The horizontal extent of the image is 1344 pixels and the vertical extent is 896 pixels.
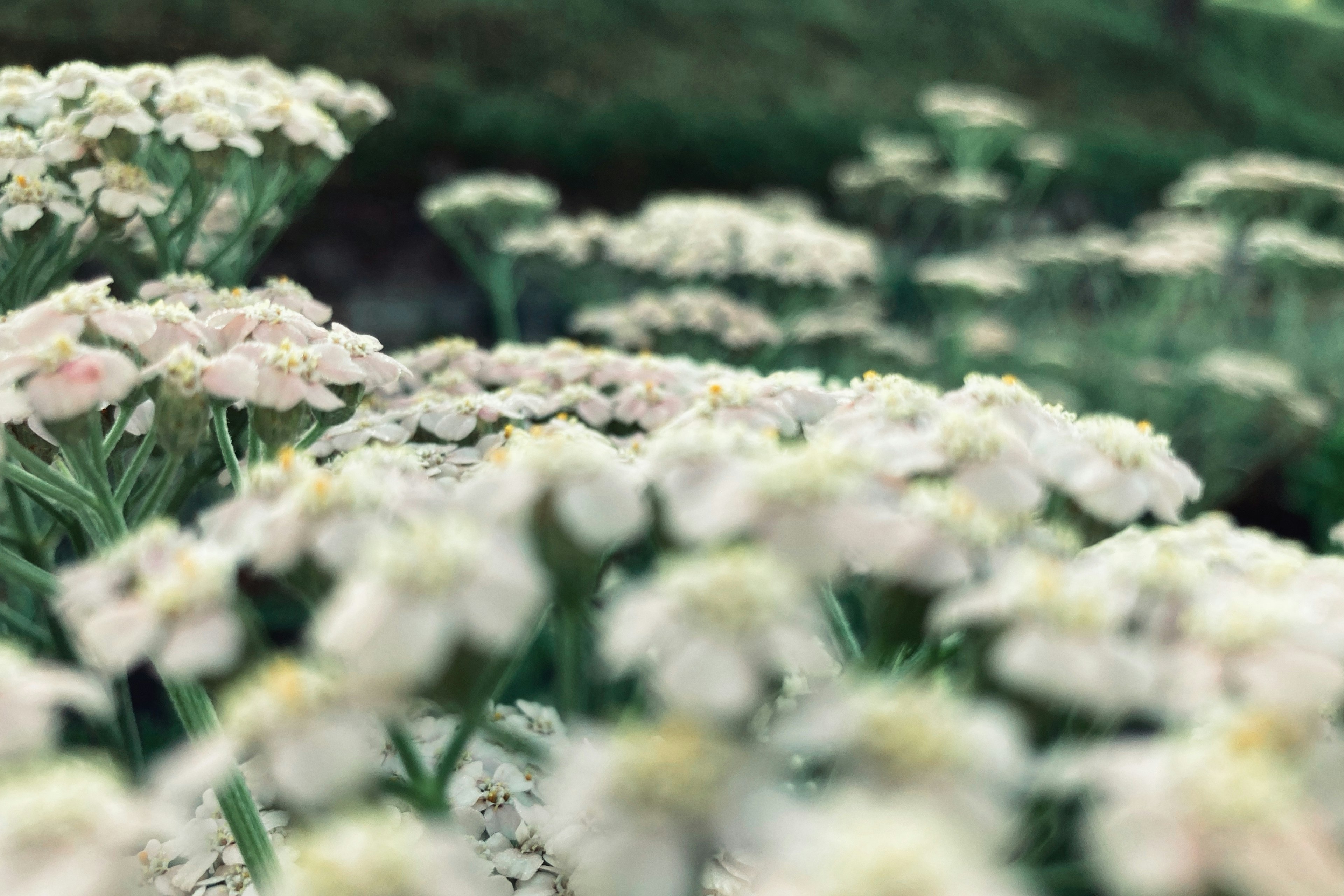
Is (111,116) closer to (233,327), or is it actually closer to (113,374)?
(233,327)

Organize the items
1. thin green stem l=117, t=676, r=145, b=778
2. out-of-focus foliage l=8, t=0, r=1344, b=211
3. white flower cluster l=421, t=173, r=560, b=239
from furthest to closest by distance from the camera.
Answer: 1. out-of-focus foliage l=8, t=0, r=1344, b=211
2. white flower cluster l=421, t=173, r=560, b=239
3. thin green stem l=117, t=676, r=145, b=778

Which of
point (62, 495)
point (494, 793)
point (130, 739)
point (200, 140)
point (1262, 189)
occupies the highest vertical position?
point (200, 140)

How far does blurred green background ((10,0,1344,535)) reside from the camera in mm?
5770

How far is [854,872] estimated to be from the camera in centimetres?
67

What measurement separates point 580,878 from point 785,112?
769 centimetres

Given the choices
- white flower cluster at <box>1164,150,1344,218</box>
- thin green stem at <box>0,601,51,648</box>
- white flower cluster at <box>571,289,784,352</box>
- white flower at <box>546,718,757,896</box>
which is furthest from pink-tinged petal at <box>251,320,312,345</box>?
white flower cluster at <box>1164,150,1344,218</box>

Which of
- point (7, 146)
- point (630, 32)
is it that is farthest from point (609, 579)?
point (630, 32)

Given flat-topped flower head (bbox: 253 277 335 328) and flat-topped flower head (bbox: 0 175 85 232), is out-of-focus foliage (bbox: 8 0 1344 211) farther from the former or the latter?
flat-topped flower head (bbox: 253 277 335 328)

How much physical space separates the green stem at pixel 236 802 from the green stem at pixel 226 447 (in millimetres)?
318

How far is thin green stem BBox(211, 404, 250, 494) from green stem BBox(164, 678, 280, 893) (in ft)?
1.04

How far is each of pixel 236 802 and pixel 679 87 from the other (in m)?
7.27

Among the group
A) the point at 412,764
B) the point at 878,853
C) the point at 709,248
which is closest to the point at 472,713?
the point at 412,764

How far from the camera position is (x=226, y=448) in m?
1.57

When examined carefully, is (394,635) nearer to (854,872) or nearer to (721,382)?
(854,872)
